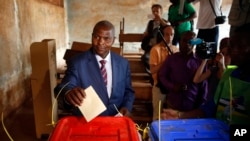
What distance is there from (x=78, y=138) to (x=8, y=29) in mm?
2947

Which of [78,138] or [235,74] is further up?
[235,74]

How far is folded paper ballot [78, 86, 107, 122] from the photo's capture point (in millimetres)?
1076

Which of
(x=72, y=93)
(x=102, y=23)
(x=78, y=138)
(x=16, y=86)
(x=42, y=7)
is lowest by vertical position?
(x=16, y=86)

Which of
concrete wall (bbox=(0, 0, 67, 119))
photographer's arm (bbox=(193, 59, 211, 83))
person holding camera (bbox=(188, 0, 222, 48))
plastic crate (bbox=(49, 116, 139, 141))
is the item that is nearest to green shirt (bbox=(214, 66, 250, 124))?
plastic crate (bbox=(49, 116, 139, 141))

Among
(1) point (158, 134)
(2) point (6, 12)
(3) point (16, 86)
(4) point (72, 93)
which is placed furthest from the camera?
(3) point (16, 86)

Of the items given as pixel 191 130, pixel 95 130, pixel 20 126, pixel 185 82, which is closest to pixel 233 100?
pixel 191 130

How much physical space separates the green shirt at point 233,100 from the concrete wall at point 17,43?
2.78 meters

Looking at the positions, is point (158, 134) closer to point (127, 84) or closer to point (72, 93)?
point (72, 93)

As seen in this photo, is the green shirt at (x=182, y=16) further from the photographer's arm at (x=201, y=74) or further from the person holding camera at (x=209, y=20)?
the photographer's arm at (x=201, y=74)

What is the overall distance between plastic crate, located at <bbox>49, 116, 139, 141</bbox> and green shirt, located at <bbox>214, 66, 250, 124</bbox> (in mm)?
493

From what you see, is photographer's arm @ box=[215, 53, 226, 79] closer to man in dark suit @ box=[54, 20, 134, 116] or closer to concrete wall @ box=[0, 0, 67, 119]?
man in dark suit @ box=[54, 20, 134, 116]

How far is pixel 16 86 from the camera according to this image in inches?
142

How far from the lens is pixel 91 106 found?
110 cm

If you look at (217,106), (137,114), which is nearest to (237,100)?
(217,106)
